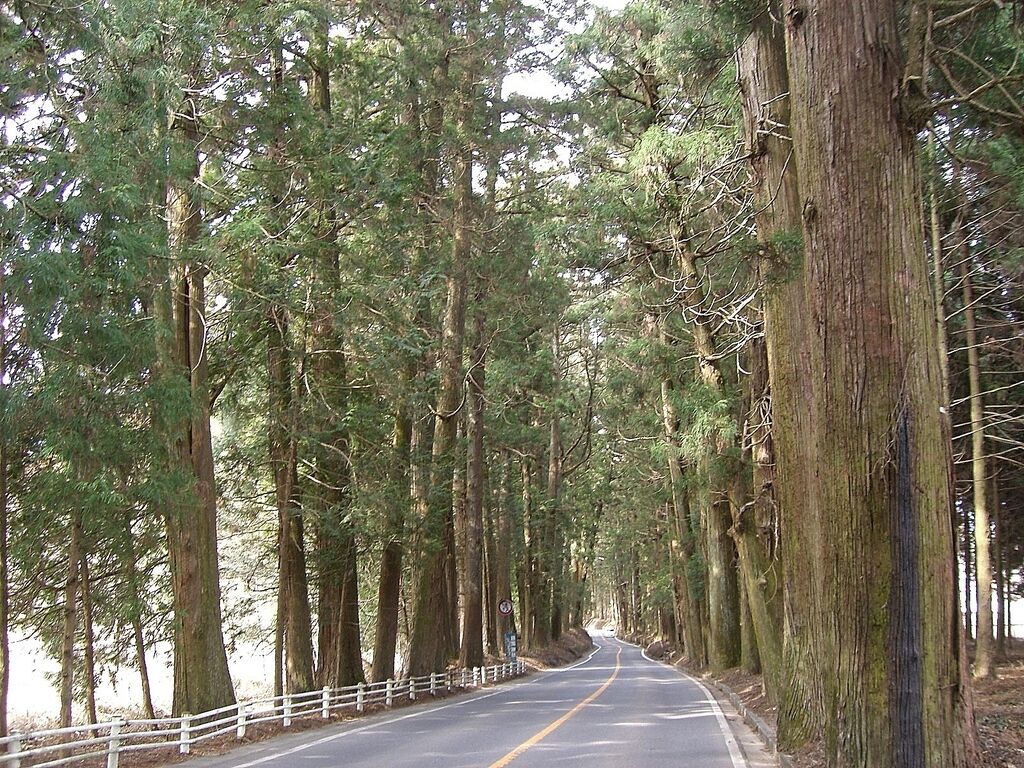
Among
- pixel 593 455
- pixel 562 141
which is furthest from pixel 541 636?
pixel 562 141

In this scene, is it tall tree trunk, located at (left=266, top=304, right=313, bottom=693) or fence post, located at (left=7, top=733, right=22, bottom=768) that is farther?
tall tree trunk, located at (left=266, top=304, right=313, bottom=693)

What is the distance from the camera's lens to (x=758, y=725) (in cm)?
1420

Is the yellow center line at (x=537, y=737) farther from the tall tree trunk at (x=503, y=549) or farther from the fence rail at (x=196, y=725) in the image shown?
the tall tree trunk at (x=503, y=549)

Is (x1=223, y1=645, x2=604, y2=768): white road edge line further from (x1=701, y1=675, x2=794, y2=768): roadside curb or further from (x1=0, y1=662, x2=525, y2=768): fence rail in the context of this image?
(x1=701, y1=675, x2=794, y2=768): roadside curb

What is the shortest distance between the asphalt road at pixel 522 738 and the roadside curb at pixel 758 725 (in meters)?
0.44

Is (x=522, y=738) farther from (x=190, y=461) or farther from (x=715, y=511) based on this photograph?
(x=715, y=511)

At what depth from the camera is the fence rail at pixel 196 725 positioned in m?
9.40

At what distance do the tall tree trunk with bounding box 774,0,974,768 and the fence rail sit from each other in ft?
23.9

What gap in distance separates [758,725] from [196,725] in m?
8.53

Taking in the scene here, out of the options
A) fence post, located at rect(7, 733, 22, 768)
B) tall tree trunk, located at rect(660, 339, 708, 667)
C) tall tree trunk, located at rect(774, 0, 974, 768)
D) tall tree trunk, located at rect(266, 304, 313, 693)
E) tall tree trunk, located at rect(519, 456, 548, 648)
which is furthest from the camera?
tall tree trunk, located at rect(519, 456, 548, 648)

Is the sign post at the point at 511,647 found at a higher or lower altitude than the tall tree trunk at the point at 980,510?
lower

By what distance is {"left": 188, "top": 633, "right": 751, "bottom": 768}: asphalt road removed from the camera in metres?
11.2

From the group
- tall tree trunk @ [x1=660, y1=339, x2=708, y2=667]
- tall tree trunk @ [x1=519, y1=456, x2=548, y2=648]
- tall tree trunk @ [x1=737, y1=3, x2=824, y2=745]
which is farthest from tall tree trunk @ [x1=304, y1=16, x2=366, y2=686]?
tall tree trunk @ [x1=519, y1=456, x2=548, y2=648]

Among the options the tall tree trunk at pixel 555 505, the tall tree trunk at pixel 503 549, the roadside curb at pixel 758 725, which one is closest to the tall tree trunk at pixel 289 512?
the roadside curb at pixel 758 725
